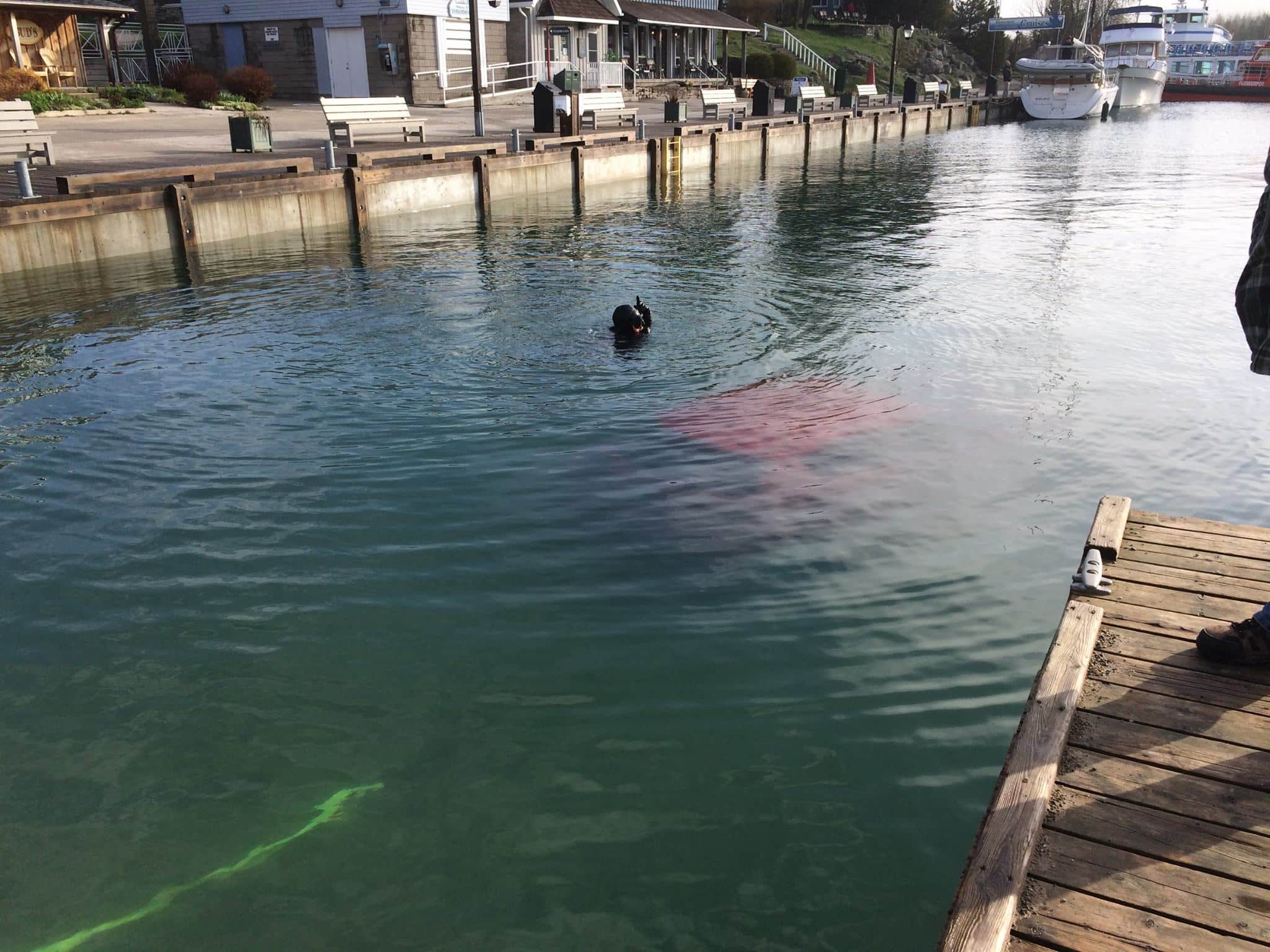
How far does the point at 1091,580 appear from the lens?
448cm

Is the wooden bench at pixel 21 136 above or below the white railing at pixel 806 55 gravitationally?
below

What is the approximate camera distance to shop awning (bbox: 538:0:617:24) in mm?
41562

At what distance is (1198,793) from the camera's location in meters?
3.16

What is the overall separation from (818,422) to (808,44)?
6722 cm

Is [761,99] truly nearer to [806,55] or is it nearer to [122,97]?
[122,97]

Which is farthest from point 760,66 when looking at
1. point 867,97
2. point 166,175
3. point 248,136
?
point 166,175

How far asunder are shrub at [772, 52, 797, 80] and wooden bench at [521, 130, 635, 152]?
3417 centimetres

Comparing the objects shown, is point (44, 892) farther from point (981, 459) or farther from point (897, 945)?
point (981, 459)

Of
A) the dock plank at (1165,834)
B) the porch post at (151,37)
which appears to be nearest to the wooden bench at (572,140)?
the porch post at (151,37)

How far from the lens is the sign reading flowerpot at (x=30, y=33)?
3312 cm

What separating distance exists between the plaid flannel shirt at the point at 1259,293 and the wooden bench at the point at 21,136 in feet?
62.7

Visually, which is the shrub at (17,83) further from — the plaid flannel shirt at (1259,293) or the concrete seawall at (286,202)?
the plaid flannel shirt at (1259,293)

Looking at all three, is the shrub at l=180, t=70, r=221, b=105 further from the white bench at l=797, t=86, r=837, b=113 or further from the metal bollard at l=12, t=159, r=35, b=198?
the metal bollard at l=12, t=159, r=35, b=198

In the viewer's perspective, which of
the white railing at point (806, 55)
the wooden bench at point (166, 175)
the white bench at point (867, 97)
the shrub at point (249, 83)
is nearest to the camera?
the wooden bench at point (166, 175)
